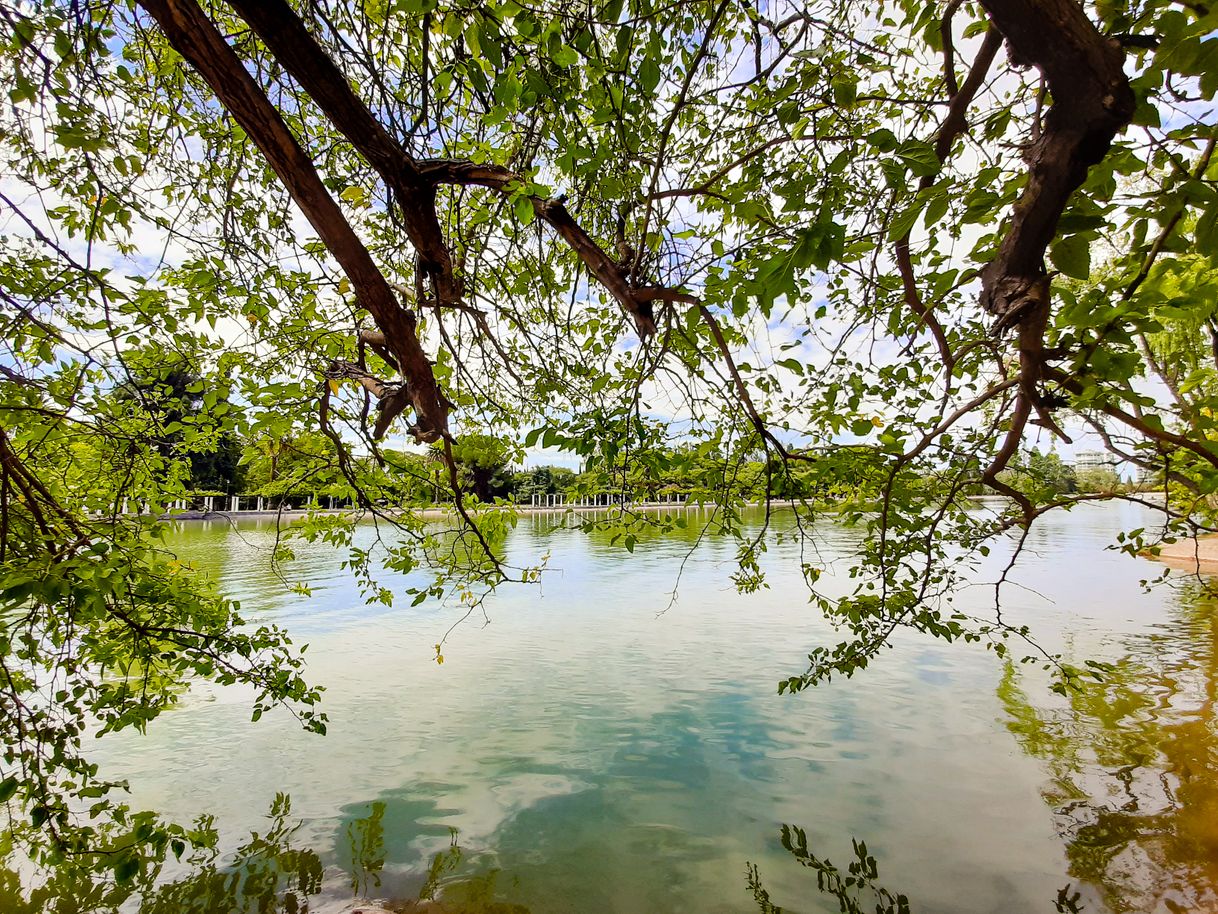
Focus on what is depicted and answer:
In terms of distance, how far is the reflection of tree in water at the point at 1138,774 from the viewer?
375cm

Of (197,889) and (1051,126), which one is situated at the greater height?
(1051,126)

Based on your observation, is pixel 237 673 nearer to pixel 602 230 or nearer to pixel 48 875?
pixel 48 875

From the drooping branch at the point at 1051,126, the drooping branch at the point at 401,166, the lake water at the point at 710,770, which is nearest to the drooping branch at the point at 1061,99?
the drooping branch at the point at 1051,126

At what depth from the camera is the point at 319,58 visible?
2416 mm

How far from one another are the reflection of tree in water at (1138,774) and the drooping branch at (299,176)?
3.83 m

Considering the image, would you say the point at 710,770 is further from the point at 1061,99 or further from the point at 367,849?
the point at 1061,99

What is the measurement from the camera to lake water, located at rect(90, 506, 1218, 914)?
158 inches

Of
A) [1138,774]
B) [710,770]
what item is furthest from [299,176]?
[1138,774]

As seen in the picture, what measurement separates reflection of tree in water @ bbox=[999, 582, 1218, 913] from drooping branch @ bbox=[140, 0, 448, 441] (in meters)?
3.83

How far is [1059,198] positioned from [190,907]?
18.7 ft

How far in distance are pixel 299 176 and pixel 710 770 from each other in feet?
18.7

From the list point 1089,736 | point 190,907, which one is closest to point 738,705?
point 1089,736

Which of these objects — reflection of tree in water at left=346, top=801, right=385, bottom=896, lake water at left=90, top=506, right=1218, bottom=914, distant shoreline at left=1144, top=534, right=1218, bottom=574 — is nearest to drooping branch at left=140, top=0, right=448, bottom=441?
lake water at left=90, top=506, right=1218, bottom=914

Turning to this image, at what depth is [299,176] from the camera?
101 inches
